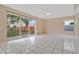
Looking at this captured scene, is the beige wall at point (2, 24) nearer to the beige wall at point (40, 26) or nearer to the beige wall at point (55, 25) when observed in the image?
the beige wall at point (40, 26)

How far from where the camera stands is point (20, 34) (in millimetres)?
11805

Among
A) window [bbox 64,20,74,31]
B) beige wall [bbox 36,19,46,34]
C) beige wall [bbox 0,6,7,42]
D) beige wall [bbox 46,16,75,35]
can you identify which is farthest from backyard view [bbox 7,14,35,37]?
window [bbox 64,20,74,31]

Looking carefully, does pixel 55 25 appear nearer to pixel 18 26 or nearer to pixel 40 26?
pixel 40 26

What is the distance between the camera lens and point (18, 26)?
11.7 meters

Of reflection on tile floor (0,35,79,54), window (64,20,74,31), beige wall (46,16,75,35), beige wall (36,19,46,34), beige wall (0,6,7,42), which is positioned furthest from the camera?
beige wall (46,16,75,35)

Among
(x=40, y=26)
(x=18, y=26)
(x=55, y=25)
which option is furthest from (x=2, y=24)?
(x=55, y=25)

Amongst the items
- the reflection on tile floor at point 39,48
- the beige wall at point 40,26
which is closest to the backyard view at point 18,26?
the beige wall at point 40,26

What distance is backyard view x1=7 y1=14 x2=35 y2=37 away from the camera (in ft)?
32.2

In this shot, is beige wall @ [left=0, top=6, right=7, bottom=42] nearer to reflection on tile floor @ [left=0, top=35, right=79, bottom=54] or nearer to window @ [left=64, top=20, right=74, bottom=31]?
reflection on tile floor @ [left=0, top=35, right=79, bottom=54]
